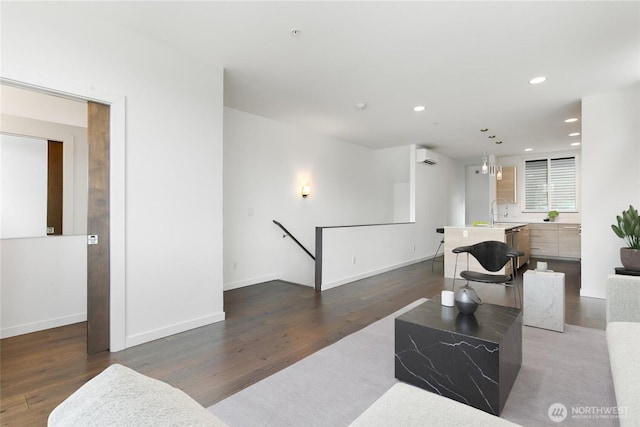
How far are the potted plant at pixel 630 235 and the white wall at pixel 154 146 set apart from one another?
15.7 feet

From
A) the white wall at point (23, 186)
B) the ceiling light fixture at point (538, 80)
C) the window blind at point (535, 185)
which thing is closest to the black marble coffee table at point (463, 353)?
the ceiling light fixture at point (538, 80)

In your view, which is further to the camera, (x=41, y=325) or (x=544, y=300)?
(x=41, y=325)

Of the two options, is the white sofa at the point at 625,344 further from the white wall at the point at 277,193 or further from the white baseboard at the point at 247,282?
the white baseboard at the point at 247,282

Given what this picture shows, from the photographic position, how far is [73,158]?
3.83 meters

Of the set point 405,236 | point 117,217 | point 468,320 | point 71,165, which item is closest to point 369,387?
point 468,320

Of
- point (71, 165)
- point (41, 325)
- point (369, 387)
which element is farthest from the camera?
point (71, 165)

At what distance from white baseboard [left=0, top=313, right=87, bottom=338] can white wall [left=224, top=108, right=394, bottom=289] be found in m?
1.84

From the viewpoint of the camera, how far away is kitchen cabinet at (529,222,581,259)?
24.0 ft

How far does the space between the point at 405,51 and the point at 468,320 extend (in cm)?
249

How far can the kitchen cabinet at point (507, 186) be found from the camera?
8367mm

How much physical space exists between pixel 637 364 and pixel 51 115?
5430mm

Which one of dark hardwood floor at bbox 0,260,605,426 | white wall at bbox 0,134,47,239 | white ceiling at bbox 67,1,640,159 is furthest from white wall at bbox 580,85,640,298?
white wall at bbox 0,134,47,239

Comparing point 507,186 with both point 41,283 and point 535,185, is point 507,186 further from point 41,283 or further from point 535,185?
point 41,283

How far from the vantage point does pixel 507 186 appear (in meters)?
8.45
